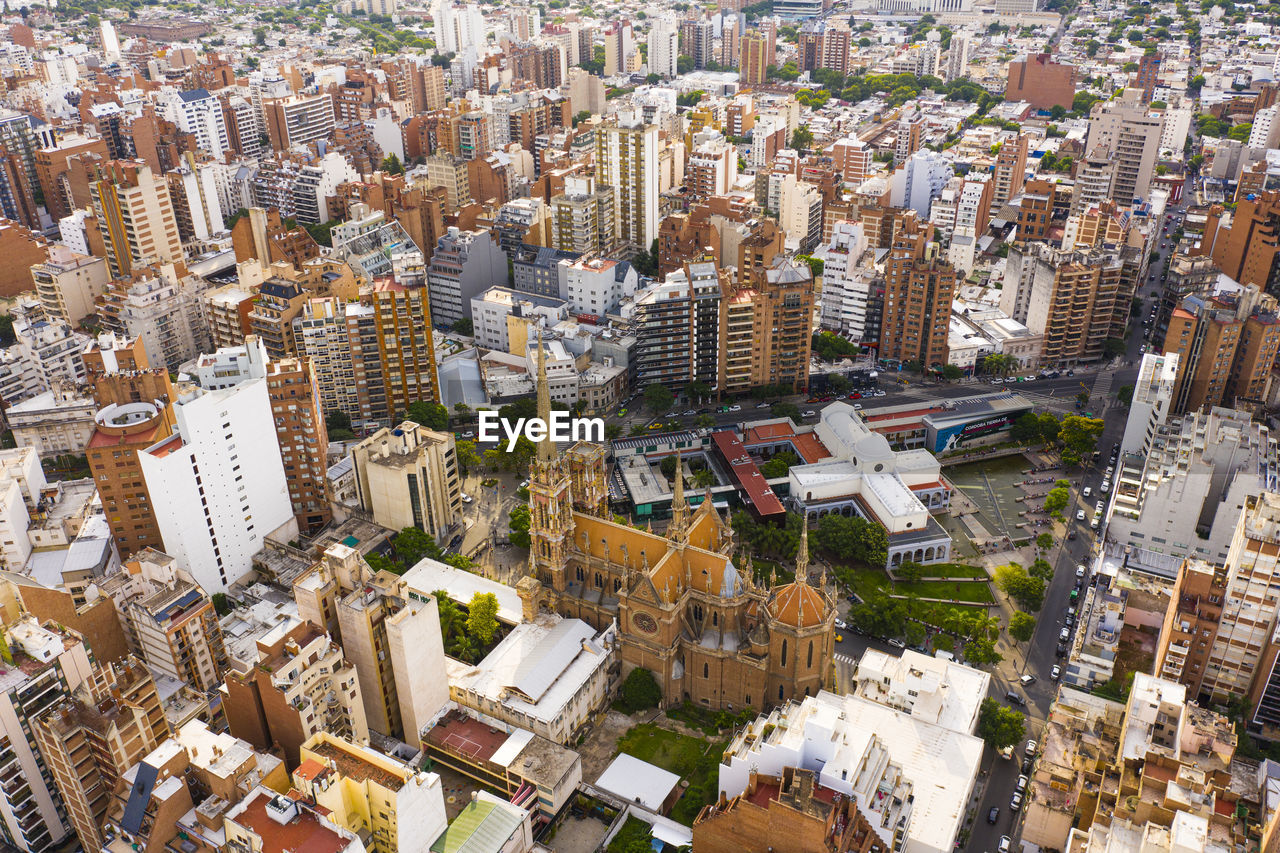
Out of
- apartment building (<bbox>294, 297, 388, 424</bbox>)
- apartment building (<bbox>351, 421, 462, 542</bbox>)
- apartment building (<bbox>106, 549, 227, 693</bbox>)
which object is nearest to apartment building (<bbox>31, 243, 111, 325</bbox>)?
apartment building (<bbox>294, 297, 388, 424</bbox>)

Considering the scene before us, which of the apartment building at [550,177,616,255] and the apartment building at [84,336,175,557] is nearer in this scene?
the apartment building at [84,336,175,557]

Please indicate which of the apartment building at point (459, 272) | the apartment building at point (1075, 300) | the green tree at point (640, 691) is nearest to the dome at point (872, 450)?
the green tree at point (640, 691)

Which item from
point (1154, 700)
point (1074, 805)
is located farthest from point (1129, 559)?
point (1074, 805)

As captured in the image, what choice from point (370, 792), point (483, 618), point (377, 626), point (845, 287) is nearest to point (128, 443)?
point (377, 626)

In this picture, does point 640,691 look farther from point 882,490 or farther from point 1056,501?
point 1056,501

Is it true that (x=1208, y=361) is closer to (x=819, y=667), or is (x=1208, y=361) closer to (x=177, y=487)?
(x=819, y=667)

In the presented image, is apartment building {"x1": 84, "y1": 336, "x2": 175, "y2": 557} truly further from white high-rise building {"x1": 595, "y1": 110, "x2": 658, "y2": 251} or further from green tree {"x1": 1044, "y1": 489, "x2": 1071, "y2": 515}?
white high-rise building {"x1": 595, "y1": 110, "x2": 658, "y2": 251}
